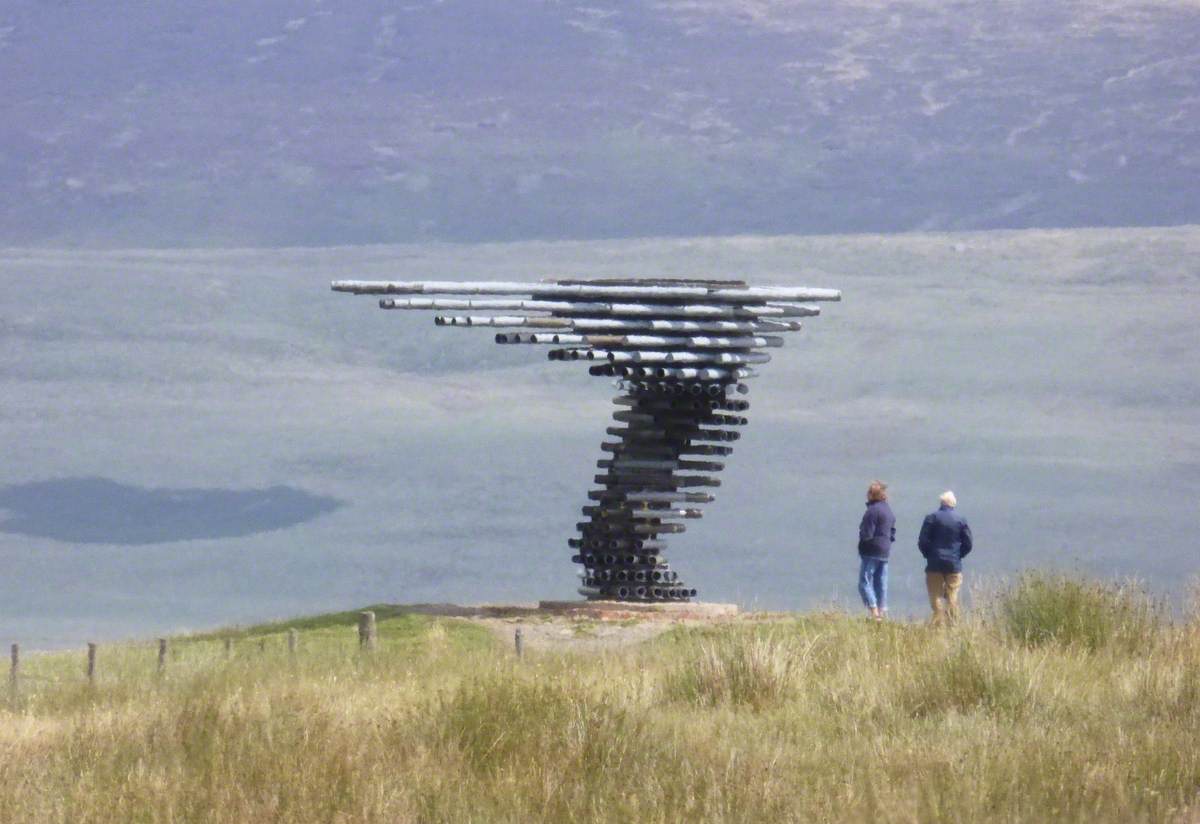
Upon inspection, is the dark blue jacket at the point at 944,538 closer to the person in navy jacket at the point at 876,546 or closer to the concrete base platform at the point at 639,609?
the person in navy jacket at the point at 876,546

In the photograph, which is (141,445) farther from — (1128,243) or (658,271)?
(1128,243)

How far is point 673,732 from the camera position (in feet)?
44.6

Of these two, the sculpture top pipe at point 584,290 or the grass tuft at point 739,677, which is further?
the sculpture top pipe at point 584,290

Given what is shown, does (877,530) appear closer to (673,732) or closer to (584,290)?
(584,290)

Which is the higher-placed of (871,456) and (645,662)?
(871,456)

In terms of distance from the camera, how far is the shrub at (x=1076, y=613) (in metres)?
18.1

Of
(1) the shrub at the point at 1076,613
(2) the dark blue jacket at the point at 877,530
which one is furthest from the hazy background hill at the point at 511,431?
(1) the shrub at the point at 1076,613

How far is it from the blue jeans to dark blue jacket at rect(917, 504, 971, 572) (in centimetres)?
172

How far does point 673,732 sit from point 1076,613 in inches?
235

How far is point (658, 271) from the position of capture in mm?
132375

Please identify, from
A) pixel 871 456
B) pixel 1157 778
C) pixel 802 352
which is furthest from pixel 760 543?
pixel 1157 778

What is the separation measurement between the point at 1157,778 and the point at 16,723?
310 inches

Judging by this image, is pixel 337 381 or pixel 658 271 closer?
pixel 337 381

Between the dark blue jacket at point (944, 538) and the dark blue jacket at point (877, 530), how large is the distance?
124cm
